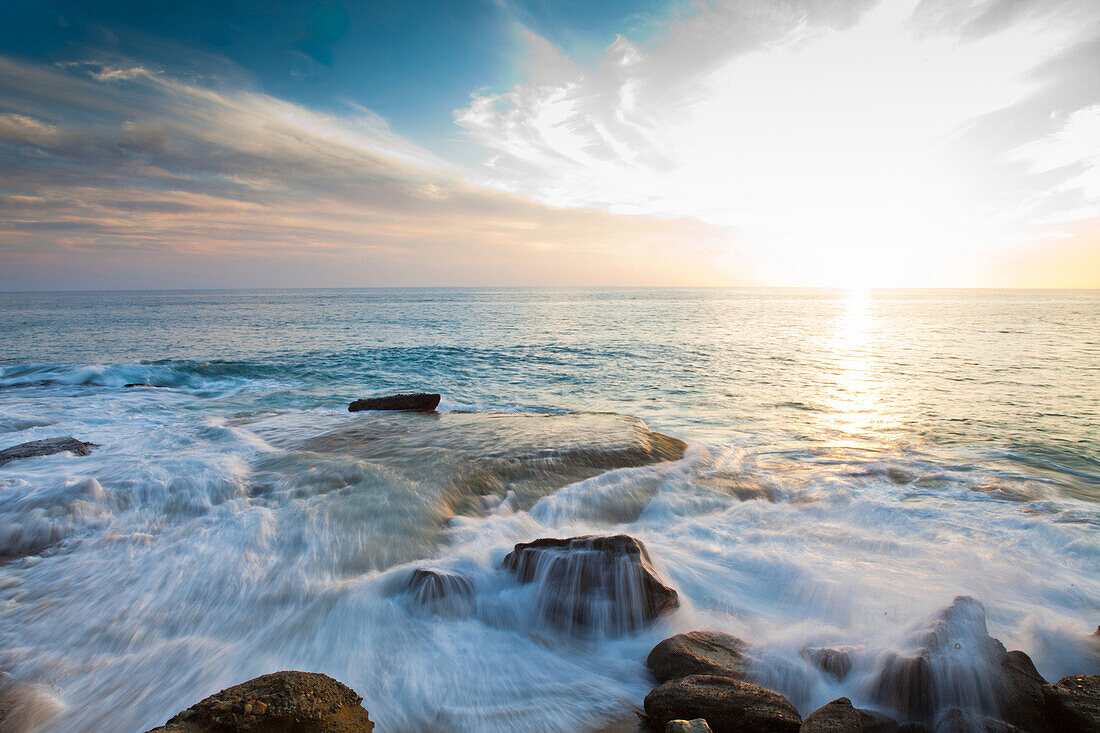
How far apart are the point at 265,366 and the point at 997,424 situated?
76.7ft

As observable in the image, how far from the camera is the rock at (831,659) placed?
12.2 ft

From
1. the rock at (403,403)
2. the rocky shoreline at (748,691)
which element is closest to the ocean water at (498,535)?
the rocky shoreline at (748,691)

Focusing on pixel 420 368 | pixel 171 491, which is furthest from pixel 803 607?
pixel 420 368

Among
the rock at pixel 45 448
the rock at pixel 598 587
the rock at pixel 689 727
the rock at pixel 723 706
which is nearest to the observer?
the rock at pixel 689 727

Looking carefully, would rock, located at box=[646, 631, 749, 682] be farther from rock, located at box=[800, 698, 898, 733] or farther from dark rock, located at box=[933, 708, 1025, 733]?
dark rock, located at box=[933, 708, 1025, 733]

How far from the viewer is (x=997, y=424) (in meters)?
10.8

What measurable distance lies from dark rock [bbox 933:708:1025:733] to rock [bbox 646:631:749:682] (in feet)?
3.89

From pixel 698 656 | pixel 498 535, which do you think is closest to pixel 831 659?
pixel 698 656

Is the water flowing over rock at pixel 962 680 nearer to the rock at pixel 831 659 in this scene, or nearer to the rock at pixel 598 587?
the rock at pixel 831 659

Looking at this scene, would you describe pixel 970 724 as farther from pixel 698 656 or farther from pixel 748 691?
pixel 698 656

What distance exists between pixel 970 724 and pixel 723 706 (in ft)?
4.67

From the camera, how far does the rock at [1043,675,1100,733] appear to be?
9.33 ft

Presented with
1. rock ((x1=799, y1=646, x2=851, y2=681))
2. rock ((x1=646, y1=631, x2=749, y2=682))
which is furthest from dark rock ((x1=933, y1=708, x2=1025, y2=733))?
rock ((x1=646, y1=631, x2=749, y2=682))

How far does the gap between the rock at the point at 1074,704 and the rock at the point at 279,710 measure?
4.17 meters
